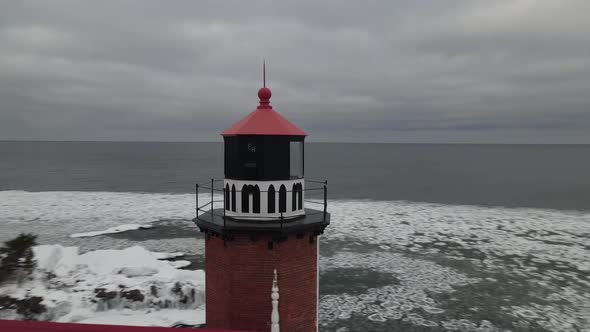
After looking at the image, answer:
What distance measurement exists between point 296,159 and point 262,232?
63.6 inches

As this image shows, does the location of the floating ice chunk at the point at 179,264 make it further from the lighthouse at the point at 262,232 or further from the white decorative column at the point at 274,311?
the white decorative column at the point at 274,311

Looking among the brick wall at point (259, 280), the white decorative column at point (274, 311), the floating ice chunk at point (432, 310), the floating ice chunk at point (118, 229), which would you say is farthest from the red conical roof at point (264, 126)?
the floating ice chunk at point (118, 229)

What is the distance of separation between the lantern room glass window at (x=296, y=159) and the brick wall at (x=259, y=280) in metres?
1.22

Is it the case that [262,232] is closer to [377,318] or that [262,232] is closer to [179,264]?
[377,318]

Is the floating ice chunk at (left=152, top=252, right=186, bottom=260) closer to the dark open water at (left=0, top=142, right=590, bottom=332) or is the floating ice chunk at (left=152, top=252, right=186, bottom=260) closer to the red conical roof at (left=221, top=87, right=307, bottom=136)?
the dark open water at (left=0, top=142, right=590, bottom=332)

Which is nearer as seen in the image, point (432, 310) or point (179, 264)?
point (432, 310)

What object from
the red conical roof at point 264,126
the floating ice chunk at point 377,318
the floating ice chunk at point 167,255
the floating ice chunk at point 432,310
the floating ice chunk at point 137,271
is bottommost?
the floating ice chunk at point 377,318

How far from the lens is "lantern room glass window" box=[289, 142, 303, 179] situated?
7.77 m

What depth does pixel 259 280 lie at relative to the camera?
24.4 ft

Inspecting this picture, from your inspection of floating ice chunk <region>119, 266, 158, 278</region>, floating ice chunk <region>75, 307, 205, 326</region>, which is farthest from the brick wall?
floating ice chunk <region>119, 266, 158, 278</region>

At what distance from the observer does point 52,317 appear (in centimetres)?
1448

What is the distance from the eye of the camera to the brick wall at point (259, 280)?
292 inches

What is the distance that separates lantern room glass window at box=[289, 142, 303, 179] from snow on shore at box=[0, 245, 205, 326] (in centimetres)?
946

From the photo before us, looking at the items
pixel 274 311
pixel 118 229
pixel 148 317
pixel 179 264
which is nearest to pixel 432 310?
pixel 148 317
